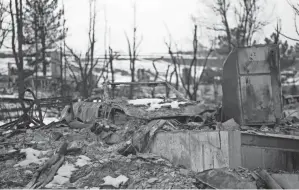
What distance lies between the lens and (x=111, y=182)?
4516mm

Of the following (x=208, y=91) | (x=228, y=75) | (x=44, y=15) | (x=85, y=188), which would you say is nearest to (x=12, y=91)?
(x=44, y=15)

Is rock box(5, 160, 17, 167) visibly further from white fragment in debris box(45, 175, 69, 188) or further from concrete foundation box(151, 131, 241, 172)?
concrete foundation box(151, 131, 241, 172)

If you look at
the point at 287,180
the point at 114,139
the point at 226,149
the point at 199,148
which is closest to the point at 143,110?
the point at 114,139

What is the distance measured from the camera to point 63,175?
15.9ft

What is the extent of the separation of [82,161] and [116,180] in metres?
0.99

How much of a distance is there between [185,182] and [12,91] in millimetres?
22398

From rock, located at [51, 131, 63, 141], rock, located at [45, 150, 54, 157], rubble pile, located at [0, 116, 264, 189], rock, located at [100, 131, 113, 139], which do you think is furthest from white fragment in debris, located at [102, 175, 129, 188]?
rock, located at [51, 131, 63, 141]

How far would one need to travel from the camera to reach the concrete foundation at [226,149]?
15.2 ft

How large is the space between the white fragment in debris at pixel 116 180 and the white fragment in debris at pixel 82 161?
2.53 ft

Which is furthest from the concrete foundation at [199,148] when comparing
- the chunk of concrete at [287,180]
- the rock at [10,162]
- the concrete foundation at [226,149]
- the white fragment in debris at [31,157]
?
the rock at [10,162]

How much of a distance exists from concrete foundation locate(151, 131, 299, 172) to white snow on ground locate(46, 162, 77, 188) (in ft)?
4.24

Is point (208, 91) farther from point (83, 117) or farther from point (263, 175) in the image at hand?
point (263, 175)

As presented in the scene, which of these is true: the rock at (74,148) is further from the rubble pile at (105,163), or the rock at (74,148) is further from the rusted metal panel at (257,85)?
the rusted metal panel at (257,85)

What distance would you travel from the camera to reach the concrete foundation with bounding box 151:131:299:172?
463cm
